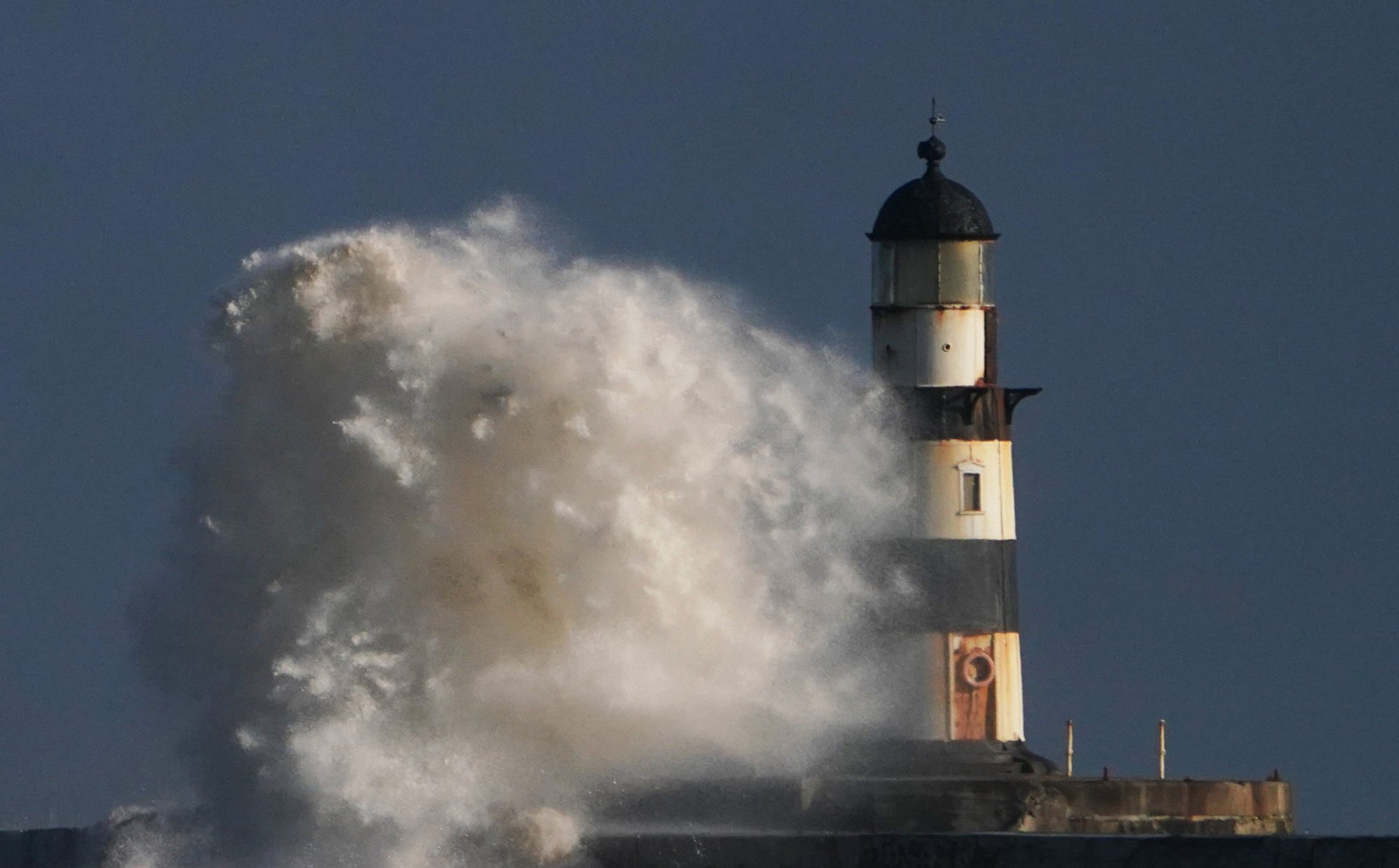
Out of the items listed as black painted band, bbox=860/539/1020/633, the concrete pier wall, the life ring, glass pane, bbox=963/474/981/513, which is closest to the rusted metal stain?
the life ring

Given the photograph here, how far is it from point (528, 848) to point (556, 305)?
184 inches

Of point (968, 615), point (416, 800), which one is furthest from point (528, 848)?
point (968, 615)

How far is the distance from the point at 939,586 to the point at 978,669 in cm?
82

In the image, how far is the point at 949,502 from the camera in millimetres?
32594

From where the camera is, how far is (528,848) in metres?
29.6

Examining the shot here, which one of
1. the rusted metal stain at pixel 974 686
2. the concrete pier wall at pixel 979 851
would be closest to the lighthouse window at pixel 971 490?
the rusted metal stain at pixel 974 686

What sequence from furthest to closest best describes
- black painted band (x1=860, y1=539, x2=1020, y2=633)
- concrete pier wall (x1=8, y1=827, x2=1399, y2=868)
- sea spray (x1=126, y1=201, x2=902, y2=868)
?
black painted band (x1=860, y1=539, x2=1020, y2=633) < sea spray (x1=126, y1=201, x2=902, y2=868) < concrete pier wall (x1=8, y1=827, x2=1399, y2=868)

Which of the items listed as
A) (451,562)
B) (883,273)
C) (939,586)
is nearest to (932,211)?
(883,273)

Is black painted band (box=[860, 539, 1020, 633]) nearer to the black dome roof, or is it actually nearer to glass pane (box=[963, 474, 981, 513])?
glass pane (box=[963, 474, 981, 513])

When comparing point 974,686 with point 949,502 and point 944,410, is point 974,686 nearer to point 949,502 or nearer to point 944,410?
point 949,502

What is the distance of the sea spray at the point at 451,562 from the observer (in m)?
29.8

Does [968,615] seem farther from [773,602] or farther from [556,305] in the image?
[556,305]

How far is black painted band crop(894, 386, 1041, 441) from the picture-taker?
1283 inches

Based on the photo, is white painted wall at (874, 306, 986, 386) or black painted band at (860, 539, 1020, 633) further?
white painted wall at (874, 306, 986, 386)
